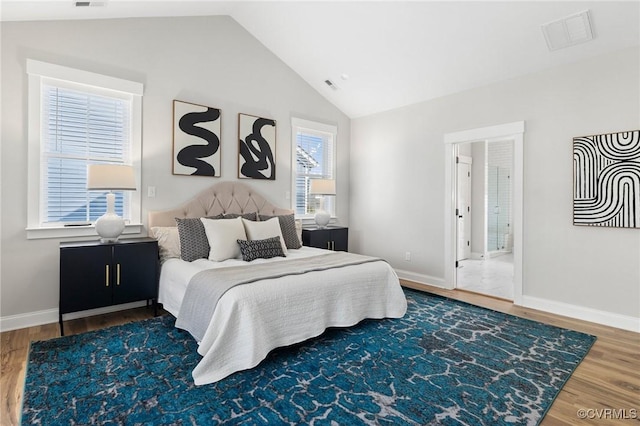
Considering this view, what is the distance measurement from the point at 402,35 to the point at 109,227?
3.55 meters

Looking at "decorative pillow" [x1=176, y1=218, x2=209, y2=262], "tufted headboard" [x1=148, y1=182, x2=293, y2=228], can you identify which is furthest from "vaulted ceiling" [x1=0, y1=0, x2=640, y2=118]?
"decorative pillow" [x1=176, y1=218, x2=209, y2=262]

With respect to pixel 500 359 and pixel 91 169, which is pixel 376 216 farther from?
pixel 91 169

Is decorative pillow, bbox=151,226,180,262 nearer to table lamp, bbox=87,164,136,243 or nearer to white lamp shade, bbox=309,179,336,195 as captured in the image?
table lamp, bbox=87,164,136,243

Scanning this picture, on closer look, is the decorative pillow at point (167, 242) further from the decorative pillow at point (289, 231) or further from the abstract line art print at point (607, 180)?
the abstract line art print at point (607, 180)

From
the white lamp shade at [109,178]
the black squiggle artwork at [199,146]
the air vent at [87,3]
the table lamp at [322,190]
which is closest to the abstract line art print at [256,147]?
the black squiggle artwork at [199,146]

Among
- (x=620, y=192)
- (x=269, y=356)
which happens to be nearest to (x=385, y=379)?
(x=269, y=356)

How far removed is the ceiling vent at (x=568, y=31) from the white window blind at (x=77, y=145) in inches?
165

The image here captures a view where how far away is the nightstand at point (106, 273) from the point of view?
292cm

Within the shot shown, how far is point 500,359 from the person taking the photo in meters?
2.51

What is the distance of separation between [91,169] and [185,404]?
2246mm

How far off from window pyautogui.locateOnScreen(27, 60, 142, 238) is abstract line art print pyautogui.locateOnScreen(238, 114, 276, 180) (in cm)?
123

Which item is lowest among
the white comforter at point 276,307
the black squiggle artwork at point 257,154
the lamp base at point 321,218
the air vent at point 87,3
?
the white comforter at point 276,307

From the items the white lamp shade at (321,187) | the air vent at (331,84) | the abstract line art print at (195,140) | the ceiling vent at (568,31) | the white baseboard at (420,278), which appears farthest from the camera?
the air vent at (331,84)

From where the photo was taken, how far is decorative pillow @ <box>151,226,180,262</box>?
11.5ft
